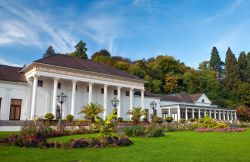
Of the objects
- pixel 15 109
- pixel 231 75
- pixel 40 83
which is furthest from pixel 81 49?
pixel 231 75

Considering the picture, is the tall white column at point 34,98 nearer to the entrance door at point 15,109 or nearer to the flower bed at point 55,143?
the entrance door at point 15,109

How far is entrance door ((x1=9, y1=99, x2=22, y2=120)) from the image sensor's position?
34.0 metres

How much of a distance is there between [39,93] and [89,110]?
34.7ft

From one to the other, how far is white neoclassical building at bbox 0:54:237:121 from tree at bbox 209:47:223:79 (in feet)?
205

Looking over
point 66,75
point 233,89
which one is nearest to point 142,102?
point 66,75

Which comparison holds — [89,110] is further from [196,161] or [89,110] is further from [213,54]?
[213,54]

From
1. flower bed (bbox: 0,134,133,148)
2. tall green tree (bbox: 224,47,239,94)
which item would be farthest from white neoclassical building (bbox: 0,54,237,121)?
tall green tree (bbox: 224,47,239,94)

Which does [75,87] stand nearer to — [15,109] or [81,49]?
[15,109]

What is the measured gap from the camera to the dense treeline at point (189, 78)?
236ft

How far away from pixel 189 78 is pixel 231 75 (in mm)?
14849

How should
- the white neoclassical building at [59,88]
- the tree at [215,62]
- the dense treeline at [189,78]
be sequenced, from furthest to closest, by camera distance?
the tree at [215,62]
the dense treeline at [189,78]
the white neoclassical building at [59,88]

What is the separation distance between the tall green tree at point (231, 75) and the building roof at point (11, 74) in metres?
63.4

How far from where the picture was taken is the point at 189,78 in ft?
246

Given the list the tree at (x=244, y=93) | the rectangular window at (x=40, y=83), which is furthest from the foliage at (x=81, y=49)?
the tree at (x=244, y=93)
